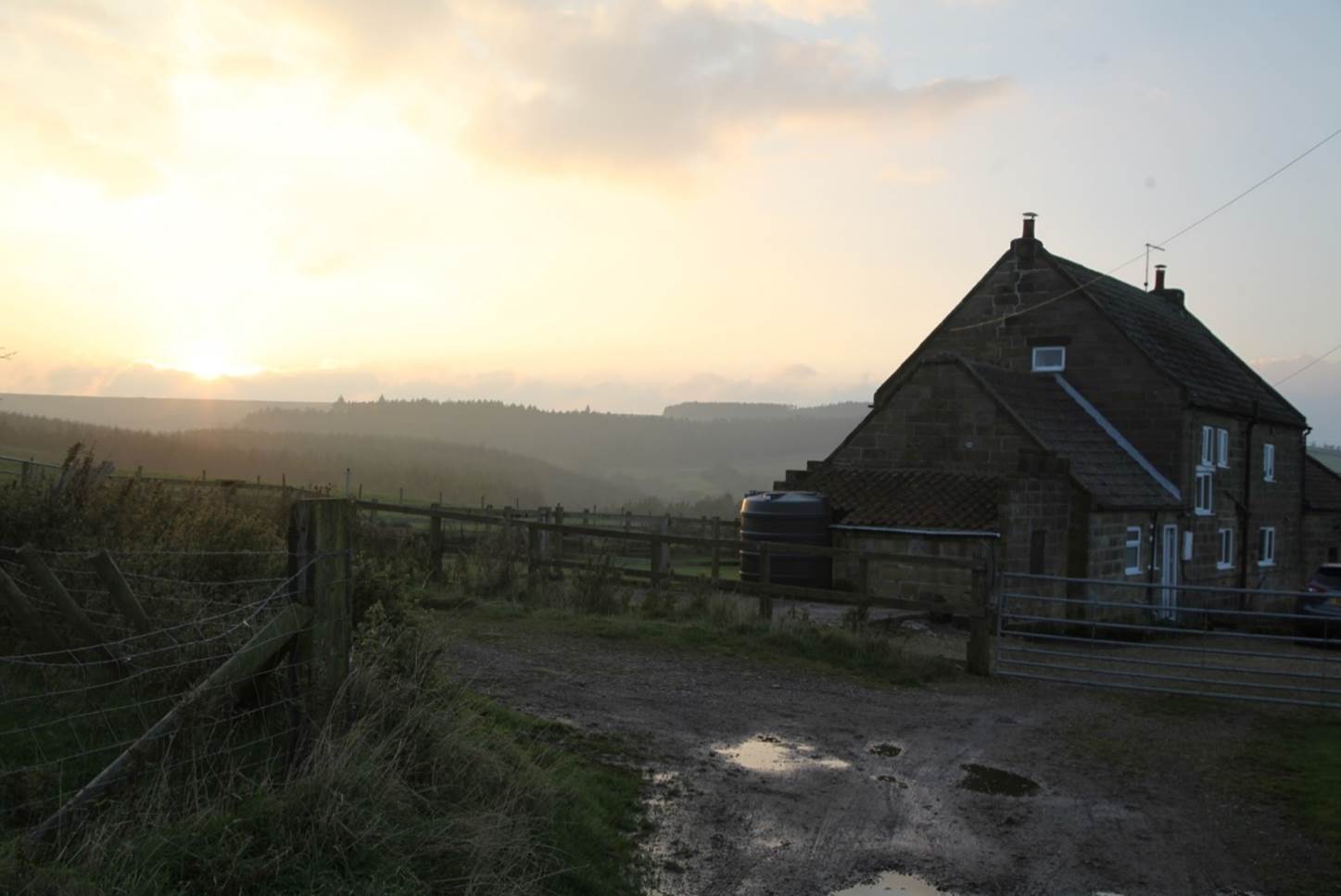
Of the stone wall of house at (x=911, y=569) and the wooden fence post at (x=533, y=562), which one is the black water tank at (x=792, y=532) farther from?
the wooden fence post at (x=533, y=562)

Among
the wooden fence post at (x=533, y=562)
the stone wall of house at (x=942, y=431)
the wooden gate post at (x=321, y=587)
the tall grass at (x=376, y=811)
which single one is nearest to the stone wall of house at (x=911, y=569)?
the stone wall of house at (x=942, y=431)

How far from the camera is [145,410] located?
513ft

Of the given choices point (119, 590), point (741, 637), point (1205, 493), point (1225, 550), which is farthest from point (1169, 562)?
point (119, 590)

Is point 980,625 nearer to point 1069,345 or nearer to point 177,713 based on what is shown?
point 177,713

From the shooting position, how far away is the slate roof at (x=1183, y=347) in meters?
28.3

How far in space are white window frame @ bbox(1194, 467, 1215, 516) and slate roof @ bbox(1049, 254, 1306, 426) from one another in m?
1.85

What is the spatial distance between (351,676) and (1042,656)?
1437cm

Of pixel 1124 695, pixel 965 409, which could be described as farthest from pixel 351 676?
pixel 965 409

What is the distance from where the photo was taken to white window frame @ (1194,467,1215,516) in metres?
28.5

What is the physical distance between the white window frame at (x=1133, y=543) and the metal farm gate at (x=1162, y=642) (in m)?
0.57

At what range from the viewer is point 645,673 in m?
11.9

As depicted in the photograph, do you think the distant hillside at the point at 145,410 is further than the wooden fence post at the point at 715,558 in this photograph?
Yes

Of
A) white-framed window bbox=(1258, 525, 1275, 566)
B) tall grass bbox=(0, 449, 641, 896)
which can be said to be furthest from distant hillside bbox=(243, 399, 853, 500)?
tall grass bbox=(0, 449, 641, 896)

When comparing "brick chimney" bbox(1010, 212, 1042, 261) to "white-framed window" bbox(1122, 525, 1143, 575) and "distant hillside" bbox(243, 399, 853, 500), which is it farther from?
"distant hillside" bbox(243, 399, 853, 500)
